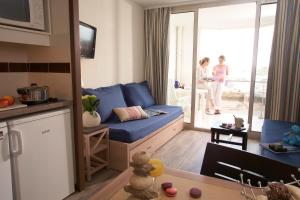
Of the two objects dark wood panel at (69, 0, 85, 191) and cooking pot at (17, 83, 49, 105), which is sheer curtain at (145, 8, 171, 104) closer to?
dark wood panel at (69, 0, 85, 191)

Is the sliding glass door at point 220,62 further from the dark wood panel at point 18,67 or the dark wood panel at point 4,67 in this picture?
the dark wood panel at point 4,67

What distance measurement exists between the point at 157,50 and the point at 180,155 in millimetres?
2149

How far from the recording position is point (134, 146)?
2623mm

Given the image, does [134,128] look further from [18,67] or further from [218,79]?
[218,79]

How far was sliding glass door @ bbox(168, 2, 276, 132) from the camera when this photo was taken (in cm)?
374

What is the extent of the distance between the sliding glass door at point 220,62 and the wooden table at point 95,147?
2214 millimetres

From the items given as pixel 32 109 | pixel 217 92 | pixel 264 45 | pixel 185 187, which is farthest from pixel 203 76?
pixel 185 187

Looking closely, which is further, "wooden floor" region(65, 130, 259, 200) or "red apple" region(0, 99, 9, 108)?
"wooden floor" region(65, 130, 259, 200)

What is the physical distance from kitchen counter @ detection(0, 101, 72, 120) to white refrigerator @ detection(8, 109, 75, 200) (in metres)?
0.04

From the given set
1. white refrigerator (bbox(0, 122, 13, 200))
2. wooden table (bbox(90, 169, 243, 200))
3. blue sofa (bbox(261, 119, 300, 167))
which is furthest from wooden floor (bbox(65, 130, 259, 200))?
wooden table (bbox(90, 169, 243, 200))

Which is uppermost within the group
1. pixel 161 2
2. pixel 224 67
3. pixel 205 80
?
pixel 161 2

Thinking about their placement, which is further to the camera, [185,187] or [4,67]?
[4,67]

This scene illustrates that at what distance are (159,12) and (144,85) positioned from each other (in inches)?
56.3

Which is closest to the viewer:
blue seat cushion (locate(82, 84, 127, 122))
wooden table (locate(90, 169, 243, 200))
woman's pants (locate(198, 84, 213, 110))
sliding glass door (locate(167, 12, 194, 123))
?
wooden table (locate(90, 169, 243, 200))
